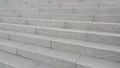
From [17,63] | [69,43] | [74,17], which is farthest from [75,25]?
[17,63]

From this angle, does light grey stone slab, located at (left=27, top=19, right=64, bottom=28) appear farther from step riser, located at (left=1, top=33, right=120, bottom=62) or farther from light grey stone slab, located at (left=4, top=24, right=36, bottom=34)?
step riser, located at (left=1, top=33, right=120, bottom=62)

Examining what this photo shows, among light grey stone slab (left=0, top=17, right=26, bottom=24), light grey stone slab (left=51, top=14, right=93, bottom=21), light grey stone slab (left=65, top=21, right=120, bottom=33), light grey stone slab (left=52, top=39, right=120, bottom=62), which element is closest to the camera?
light grey stone slab (left=52, top=39, right=120, bottom=62)

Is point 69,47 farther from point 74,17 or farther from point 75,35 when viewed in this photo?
point 74,17

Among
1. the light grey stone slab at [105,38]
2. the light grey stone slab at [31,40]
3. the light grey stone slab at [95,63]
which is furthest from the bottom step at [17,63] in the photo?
the light grey stone slab at [105,38]

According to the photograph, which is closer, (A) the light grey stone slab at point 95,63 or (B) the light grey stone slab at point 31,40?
(A) the light grey stone slab at point 95,63

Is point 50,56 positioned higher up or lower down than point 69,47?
lower down

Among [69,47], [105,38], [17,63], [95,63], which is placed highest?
[105,38]

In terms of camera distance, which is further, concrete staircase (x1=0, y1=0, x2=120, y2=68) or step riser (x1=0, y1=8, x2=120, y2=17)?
step riser (x1=0, y1=8, x2=120, y2=17)

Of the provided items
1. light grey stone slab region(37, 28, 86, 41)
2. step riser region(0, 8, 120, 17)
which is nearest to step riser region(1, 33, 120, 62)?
light grey stone slab region(37, 28, 86, 41)

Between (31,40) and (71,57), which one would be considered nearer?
(71,57)

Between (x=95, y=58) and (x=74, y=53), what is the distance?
37 cm

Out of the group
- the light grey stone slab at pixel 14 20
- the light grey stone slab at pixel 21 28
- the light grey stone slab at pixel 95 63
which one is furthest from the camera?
the light grey stone slab at pixel 14 20

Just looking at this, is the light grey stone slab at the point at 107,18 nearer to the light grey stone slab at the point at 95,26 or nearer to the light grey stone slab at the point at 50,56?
the light grey stone slab at the point at 95,26

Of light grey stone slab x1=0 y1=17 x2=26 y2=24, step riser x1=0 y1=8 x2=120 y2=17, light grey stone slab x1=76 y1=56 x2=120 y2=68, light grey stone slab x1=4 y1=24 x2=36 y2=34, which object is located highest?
step riser x1=0 y1=8 x2=120 y2=17
